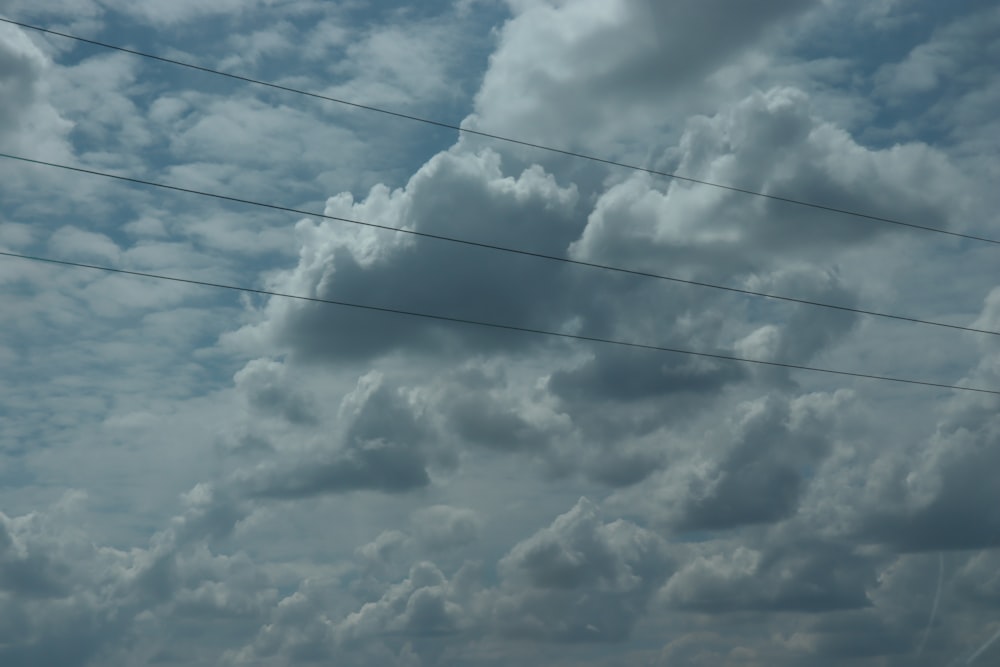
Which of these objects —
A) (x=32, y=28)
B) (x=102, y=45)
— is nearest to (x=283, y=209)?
(x=102, y=45)

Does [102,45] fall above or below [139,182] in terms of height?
above

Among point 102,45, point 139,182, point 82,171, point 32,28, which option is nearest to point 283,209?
point 139,182

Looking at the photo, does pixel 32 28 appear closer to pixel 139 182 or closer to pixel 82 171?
pixel 82 171

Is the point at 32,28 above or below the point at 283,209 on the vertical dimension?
above

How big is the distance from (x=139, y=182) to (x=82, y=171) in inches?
125

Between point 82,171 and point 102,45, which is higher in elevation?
point 102,45

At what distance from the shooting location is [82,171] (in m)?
33.1

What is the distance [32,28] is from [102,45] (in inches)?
157

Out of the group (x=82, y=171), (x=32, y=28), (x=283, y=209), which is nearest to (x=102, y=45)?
(x=32, y=28)

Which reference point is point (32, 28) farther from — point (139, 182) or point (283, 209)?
point (283, 209)

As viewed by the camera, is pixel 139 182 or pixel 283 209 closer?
pixel 139 182

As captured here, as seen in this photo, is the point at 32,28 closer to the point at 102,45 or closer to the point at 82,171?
the point at 102,45

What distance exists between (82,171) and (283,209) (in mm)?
10553

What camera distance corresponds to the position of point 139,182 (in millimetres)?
33094
